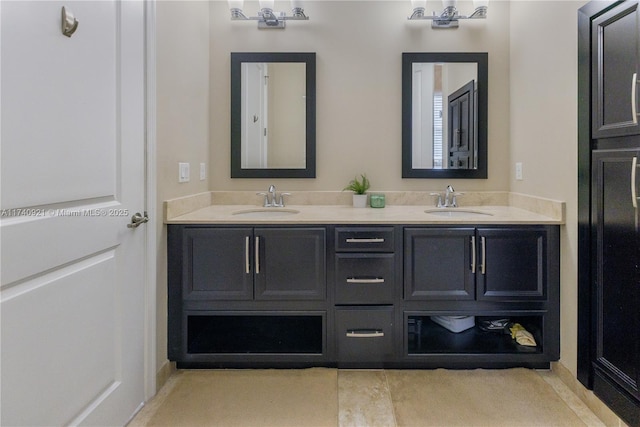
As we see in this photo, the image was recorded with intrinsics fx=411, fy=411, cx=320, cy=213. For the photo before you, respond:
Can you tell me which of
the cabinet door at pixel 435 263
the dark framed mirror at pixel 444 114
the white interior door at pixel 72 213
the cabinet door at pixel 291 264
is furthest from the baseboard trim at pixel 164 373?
the dark framed mirror at pixel 444 114

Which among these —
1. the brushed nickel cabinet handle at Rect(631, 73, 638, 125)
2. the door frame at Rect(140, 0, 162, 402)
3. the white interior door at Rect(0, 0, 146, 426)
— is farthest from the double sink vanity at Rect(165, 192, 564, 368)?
the brushed nickel cabinet handle at Rect(631, 73, 638, 125)

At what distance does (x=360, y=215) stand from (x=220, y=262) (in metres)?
0.78

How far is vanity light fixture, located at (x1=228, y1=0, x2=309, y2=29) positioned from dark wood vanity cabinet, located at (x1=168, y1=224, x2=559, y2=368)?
141cm

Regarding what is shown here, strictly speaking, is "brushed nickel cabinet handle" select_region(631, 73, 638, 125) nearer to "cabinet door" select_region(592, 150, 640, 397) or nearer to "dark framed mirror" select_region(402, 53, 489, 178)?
"cabinet door" select_region(592, 150, 640, 397)

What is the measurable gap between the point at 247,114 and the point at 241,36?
0.51 meters

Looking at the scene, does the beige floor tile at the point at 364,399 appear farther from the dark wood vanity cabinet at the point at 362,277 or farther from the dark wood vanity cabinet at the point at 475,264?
the dark wood vanity cabinet at the point at 475,264

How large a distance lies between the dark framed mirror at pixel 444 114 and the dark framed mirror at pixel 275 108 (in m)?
0.63

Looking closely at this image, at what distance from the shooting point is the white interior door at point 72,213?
3.58 feet

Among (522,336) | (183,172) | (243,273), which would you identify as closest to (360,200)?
(243,273)

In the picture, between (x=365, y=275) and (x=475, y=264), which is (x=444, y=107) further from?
(x=365, y=275)

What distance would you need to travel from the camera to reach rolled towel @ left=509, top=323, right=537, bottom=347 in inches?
84.7

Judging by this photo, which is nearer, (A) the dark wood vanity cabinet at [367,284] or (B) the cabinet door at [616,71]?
(B) the cabinet door at [616,71]

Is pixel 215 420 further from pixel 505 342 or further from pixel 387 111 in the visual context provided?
pixel 387 111

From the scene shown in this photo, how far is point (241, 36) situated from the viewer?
268 centimetres
